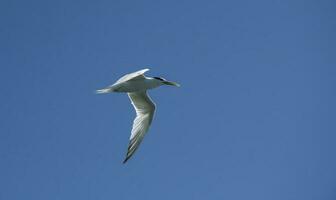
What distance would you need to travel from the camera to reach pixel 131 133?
893 inches

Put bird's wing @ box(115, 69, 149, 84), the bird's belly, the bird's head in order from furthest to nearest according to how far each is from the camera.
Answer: the bird's head, the bird's belly, bird's wing @ box(115, 69, 149, 84)

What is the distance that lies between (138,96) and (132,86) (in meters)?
2.06

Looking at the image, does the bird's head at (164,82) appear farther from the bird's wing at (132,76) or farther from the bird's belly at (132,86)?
the bird's wing at (132,76)

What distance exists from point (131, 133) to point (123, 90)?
2.08 meters

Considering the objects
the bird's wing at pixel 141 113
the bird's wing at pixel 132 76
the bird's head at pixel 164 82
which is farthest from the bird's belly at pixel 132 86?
the bird's wing at pixel 141 113

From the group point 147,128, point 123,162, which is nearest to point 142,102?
point 147,128

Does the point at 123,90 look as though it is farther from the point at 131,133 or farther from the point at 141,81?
the point at 131,133

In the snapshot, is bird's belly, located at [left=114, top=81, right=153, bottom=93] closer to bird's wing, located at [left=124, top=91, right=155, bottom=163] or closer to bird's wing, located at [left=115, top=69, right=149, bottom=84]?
bird's wing, located at [left=115, top=69, right=149, bottom=84]

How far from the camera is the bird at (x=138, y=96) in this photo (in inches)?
818

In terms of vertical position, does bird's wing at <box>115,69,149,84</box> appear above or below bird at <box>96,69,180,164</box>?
above

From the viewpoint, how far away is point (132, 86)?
21.4 meters

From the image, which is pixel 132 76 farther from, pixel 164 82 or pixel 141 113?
pixel 141 113

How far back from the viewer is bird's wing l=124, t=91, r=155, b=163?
899 inches

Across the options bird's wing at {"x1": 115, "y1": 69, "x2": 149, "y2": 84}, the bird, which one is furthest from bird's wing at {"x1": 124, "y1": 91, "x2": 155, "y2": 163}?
bird's wing at {"x1": 115, "y1": 69, "x2": 149, "y2": 84}
